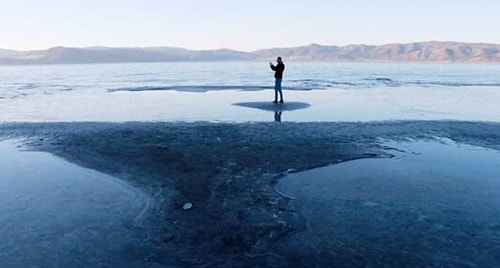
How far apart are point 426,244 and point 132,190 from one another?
5879 mm

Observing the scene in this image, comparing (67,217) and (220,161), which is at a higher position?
(220,161)

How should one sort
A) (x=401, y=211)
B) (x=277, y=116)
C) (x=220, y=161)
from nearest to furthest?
1. (x=401, y=211)
2. (x=220, y=161)
3. (x=277, y=116)

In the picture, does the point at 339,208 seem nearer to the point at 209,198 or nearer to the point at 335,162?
the point at 209,198

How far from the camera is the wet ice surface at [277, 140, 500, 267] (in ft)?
21.0

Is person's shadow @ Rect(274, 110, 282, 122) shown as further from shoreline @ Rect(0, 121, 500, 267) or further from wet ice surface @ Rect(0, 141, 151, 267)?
wet ice surface @ Rect(0, 141, 151, 267)

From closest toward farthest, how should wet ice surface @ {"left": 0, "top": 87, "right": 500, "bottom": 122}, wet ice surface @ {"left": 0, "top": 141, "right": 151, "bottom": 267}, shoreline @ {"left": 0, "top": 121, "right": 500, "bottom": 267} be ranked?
1. wet ice surface @ {"left": 0, "top": 141, "right": 151, "bottom": 267}
2. shoreline @ {"left": 0, "top": 121, "right": 500, "bottom": 267}
3. wet ice surface @ {"left": 0, "top": 87, "right": 500, "bottom": 122}

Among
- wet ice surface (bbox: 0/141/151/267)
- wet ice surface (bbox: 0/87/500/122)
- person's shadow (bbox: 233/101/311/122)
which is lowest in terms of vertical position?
wet ice surface (bbox: 0/141/151/267)

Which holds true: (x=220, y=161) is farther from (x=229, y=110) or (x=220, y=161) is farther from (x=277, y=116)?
(x=229, y=110)

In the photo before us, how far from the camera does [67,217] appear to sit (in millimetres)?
7930

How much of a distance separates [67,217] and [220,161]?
4.48m

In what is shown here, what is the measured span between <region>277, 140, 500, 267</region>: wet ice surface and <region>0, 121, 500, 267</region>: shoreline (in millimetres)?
503

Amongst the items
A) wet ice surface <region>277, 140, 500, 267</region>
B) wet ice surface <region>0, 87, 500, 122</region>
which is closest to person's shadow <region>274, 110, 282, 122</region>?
wet ice surface <region>0, 87, 500, 122</region>

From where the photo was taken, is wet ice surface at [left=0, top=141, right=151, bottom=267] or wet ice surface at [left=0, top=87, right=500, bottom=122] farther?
wet ice surface at [left=0, top=87, right=500, bottom=122]

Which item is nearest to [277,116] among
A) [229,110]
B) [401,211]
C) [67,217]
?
[229,110]
